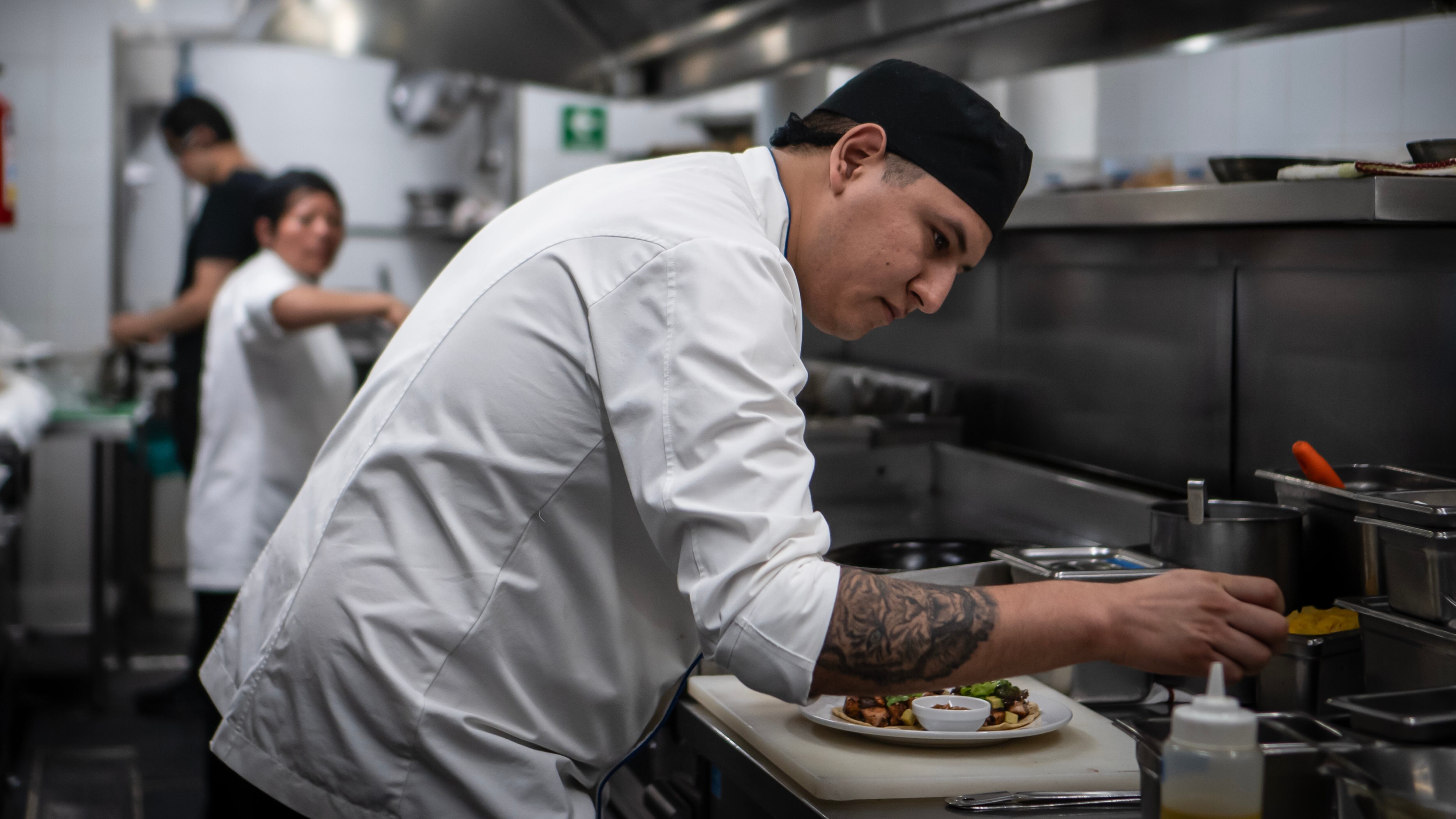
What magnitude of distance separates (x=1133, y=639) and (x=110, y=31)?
16.0 feet

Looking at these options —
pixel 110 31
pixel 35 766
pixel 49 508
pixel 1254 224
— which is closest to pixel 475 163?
pixel 110 31

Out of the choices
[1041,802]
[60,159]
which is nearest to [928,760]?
[1041,802]

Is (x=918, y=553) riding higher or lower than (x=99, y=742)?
higher

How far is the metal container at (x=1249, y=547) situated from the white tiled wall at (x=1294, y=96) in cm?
64

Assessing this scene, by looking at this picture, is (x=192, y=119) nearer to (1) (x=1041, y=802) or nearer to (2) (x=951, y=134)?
(2) (x=951, y=134)

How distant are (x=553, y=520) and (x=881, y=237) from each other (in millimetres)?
402

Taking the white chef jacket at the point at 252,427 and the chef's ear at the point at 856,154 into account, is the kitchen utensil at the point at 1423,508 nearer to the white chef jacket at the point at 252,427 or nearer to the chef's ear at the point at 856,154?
the chef's ear at the point at 856,154

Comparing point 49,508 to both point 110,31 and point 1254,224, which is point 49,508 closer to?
point 110,31

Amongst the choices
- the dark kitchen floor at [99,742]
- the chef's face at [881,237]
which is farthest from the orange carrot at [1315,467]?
the dark kitchen floor at [99,742]

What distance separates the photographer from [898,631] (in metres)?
0.98

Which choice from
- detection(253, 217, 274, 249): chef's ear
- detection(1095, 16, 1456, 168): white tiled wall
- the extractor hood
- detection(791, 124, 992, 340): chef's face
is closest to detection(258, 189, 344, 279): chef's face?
detection(253, 217, 274, 249): chef's ear

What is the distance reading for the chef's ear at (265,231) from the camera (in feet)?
9.68

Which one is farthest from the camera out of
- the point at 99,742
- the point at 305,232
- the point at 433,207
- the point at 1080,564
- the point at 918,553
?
the point at 433,207

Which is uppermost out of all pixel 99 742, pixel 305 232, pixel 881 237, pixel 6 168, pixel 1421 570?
pixel 6 168
